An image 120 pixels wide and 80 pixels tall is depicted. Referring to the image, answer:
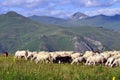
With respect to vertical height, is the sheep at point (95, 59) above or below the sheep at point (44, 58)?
below

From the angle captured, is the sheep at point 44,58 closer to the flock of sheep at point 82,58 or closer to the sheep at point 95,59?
the flock of sheep at point 82,58

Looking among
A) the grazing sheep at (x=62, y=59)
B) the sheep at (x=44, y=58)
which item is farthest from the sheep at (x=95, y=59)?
the sheep at (x=44, y=58)

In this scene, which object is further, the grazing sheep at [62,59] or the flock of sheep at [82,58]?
the grazing sheep at [62,59]

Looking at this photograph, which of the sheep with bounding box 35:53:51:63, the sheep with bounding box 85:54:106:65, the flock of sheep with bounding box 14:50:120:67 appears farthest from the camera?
the sheep with bounding box 35:53:51:63

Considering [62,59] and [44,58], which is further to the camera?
[62,59]

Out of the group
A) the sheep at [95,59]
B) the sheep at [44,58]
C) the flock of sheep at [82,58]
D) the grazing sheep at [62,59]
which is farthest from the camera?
the grazing sheep at [62,59]

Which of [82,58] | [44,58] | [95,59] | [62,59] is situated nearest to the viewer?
[95,59]

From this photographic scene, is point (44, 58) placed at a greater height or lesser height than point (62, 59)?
greater

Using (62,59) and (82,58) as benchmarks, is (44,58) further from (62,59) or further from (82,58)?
(82,58)

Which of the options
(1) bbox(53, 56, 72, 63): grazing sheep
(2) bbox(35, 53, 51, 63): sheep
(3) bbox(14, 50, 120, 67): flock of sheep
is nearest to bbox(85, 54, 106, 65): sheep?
(3) bbox(14, 50, 120, 67): flock of sheep

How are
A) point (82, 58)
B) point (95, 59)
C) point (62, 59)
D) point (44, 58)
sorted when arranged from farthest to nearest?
point (62, 59), point (44, 58), point (82, 58), point (95, 59)

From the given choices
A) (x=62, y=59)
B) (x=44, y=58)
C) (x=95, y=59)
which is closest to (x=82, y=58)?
(x=95, y=59)

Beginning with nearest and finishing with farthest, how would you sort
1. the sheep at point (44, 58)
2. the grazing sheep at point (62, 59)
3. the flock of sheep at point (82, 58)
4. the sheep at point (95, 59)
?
1. the flock of sheep at point (82, 58)
2. the sheep at point (95, 59)
3. the sheep at point (44, 58)
4. the grazing sheep at point (62, 59)

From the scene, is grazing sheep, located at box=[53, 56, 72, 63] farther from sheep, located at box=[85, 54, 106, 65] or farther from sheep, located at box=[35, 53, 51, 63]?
sheep, located at box=[85, 54, 106, 65]
